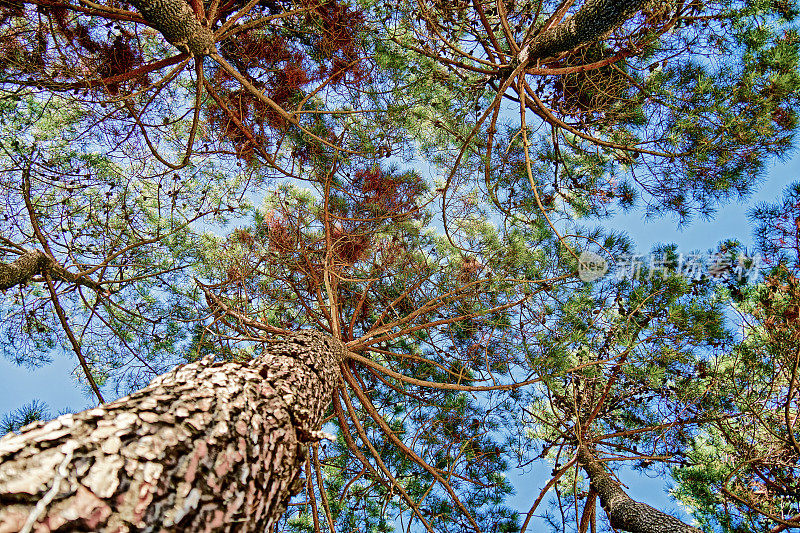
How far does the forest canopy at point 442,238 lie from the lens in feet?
9.26

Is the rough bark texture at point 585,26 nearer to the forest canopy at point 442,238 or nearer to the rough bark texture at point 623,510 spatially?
the forest canopy at point 442,238

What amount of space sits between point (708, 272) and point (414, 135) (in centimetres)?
294

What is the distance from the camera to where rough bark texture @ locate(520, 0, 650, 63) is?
81.2 inches

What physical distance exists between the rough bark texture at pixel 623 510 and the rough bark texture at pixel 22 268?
4.10 m

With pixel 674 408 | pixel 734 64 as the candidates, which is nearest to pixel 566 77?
pixel 734 64

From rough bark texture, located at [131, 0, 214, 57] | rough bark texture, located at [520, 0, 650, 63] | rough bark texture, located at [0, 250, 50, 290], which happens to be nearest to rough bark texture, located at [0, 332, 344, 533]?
rough bark texture, located at [131, 0, 214, 57]

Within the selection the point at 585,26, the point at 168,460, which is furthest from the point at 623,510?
the point at 585,26

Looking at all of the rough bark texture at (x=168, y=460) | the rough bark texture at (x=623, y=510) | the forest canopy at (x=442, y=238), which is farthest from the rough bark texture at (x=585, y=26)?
the rough bark texture at (x=623, y=510)

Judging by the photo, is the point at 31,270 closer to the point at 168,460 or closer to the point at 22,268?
the point at 22,268

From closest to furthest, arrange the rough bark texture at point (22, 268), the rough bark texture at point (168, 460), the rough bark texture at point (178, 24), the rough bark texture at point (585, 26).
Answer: the rough bark texture at point (168, 460) → the rough bark texture at point (585, 26) → the rough bark texture at point (178, 24) → the rough bark texture at point (22, 268)

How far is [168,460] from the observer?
987mm

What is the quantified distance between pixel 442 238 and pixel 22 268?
3795 mm

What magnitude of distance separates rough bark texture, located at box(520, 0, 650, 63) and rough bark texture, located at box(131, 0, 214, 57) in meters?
2.07

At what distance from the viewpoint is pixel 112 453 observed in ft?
3.06
